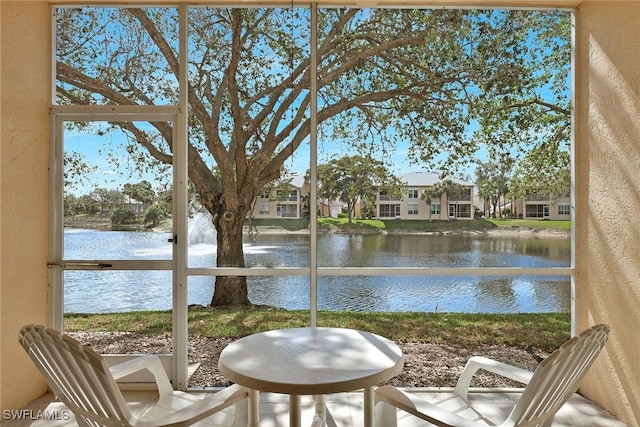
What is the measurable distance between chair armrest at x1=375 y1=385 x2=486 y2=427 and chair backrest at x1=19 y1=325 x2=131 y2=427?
101 cm

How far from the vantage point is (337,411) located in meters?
2.84

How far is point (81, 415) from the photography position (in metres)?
1.73

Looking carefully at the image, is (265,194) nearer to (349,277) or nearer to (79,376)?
(349,277)

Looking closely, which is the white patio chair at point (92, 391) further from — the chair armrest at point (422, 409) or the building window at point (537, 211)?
the building window at point (537, 211)

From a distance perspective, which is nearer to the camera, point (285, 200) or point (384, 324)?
point (285, 200)

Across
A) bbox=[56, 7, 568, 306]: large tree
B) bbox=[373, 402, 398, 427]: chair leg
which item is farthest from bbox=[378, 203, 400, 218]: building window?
bbox=[373, 402, 398, 427]: chair leg

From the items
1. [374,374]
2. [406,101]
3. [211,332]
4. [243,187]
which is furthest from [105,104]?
[374,374]

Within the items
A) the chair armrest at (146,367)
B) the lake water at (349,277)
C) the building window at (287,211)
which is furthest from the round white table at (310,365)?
the building window at (287,211)

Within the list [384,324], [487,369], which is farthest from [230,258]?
[487,369]

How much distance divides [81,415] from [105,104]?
2362 mm

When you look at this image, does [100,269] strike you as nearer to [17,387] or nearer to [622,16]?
[17,387]

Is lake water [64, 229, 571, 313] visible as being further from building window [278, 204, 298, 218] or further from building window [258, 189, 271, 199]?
building window [258, 189, 271, 199]

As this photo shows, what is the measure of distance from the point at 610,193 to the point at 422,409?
221cm

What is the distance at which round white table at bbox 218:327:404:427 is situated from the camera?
1604 millimetres
